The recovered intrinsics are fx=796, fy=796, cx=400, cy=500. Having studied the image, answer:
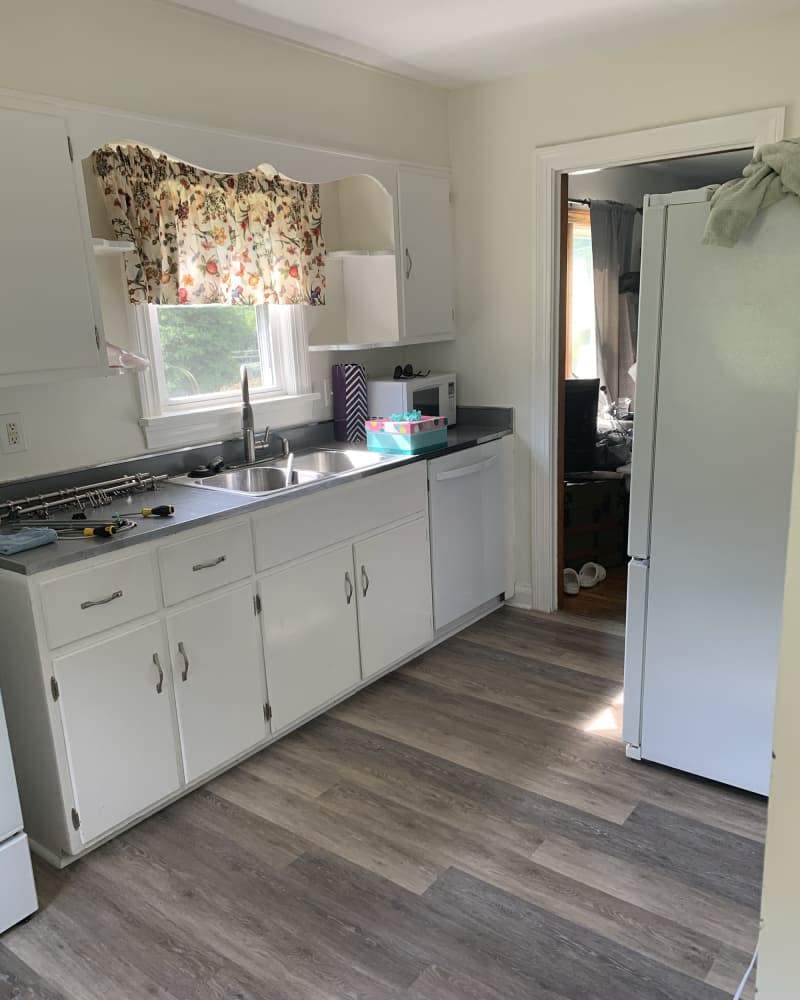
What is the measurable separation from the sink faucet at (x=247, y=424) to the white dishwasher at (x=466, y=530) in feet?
2.43

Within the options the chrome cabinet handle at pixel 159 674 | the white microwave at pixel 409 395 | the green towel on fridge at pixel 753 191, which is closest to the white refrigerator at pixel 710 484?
the green towel on fridge at pixel 753 191

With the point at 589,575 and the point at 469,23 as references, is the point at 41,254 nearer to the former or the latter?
the point at 469,23

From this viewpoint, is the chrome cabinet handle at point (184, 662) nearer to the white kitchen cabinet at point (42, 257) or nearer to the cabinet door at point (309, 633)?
the cabinet door at point (309, 633)

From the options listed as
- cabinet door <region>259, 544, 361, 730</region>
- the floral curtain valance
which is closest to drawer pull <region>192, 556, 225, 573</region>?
cabinet door <region>259, 544, 361, 730</region>

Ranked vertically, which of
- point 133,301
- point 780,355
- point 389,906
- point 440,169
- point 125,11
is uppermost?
point 125,11

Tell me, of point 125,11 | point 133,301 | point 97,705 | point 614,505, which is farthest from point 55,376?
point 614,505

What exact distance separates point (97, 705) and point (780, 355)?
Answer: 2.11 metres

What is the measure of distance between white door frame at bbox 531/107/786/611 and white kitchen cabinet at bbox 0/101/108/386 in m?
2.04

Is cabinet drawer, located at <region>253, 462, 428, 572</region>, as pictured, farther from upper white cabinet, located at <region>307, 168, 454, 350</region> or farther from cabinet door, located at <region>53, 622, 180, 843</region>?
upper white cabinet, located at <region>307, 168, 454, 350</region>

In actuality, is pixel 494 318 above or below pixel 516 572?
above

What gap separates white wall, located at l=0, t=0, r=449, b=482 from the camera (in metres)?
2.37

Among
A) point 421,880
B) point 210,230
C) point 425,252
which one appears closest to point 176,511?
point 210,230

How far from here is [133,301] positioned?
9.05 feet

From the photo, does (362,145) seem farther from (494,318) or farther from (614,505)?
(614,505)
